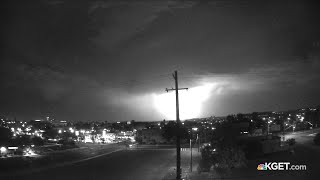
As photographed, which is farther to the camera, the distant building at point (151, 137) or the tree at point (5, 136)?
the distant building at point (151, 137)

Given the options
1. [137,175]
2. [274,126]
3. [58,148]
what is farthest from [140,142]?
[137,175]

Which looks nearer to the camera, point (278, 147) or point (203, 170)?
point (203, 170)

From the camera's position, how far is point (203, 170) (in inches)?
1260

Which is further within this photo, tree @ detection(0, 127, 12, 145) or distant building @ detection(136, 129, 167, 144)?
distant building @ detection(136, 129, 167, 144)

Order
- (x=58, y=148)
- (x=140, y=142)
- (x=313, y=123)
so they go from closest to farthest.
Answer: (x=58, y=148)
(x=140, y=142)
(x=313, y=123)

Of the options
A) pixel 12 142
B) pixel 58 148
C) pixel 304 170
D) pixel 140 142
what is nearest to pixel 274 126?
pixel 140 142

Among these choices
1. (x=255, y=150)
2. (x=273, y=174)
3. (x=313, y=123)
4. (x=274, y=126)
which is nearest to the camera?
(x=273, y=174)

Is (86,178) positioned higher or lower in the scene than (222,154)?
lower

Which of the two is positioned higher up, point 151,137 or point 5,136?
point 5,136

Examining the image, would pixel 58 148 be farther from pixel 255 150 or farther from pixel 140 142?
pixel 255 150

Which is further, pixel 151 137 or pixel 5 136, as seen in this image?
pixel 151 137

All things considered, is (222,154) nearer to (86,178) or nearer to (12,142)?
(86,178)

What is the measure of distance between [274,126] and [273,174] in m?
63.3

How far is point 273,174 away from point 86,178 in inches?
674
